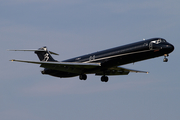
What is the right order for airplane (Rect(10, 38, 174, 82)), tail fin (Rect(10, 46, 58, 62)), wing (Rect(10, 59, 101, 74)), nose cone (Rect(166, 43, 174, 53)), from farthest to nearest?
tail fin (Rect(10, 46, 58, 62)) < wing (Rect(10, 59, 101, 74)) < airplane (Rect(10, 38, 174, 82)) < nose cone (Rect(166, 43, 174, 53))

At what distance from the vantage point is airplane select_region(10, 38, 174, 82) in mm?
44750

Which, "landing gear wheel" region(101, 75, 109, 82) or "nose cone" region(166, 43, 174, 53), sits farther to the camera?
"landing gear wheel" region(101, 75, 109, 82)

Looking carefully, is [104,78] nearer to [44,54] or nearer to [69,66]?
[69,66]

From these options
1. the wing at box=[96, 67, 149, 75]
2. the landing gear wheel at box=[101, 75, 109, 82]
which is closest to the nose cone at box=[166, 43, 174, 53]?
the wing at box=[96, 67, 149, 75]

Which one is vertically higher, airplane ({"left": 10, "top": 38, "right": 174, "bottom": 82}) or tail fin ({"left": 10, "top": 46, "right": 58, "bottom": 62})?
tail fin ({"left": 10, "top": 46, "right": 58, "bottom": 62})

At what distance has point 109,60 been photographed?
1855 inches

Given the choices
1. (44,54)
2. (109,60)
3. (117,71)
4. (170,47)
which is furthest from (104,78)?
(170,47)

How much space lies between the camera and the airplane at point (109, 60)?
4475 cm

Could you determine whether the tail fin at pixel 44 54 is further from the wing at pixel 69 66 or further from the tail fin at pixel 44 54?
the wing at pixel 69 66

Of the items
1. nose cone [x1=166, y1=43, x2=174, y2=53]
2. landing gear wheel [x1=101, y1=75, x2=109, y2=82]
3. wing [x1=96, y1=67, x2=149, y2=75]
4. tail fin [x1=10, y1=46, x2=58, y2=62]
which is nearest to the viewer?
nose cone [x1=166, y1=43, x2=174, y2=53]

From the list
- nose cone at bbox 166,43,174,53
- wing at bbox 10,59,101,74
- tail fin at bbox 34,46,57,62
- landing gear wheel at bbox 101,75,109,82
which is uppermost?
tail fin at bbox 34,46,57,62

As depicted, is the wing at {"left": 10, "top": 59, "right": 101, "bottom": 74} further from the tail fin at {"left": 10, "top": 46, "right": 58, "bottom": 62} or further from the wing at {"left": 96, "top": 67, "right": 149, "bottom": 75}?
the tail fin at {"left": 10, "top": 46, "right": 58, "bottom": 62}

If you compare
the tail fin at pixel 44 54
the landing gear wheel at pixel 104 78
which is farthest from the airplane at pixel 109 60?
Answer: the tail fin at pixel 44 54

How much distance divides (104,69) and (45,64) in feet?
27.9
